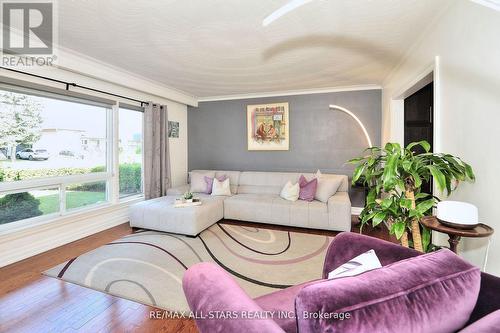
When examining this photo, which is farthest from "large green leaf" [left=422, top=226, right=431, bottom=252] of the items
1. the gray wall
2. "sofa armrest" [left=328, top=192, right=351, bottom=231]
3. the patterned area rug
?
the gray wall

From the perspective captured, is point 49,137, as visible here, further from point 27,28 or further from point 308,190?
point 308,190

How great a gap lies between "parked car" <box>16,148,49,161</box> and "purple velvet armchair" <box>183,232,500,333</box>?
2993 mm

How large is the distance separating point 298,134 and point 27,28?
3918 millimetres

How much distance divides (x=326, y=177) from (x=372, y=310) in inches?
135

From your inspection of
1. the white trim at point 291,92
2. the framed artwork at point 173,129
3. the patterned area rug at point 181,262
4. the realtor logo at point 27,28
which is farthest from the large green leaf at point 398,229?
the framed artwork at point 173,129

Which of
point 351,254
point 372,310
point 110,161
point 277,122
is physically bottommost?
point 351,254

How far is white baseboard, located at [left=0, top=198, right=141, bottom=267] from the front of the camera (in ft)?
8.18

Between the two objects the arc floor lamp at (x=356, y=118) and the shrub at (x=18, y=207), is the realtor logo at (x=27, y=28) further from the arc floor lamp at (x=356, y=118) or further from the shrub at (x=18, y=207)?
the arc floor lamp at (x=356, y=118)

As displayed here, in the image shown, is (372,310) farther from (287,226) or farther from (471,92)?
(287,226)

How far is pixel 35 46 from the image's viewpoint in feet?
8.20

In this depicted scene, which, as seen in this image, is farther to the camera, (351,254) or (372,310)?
(351,254)

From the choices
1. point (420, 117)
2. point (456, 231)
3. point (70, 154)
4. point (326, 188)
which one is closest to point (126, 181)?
point (70, 154)

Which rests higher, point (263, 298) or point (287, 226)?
point (263, 298)

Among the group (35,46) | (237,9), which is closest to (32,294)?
(35,46)
